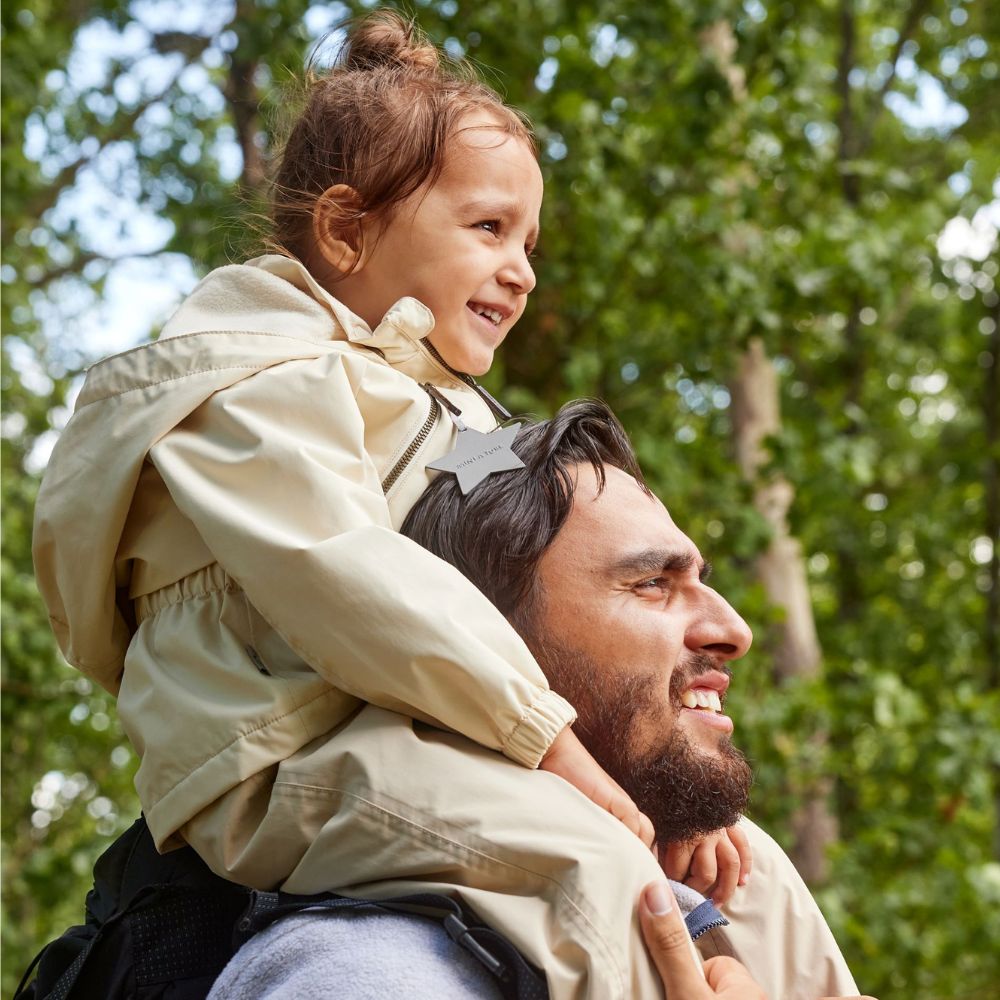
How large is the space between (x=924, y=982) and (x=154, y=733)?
8.06 metres

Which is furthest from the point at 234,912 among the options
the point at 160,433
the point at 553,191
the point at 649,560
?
the point at 553,191

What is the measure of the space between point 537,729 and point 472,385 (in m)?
0.79

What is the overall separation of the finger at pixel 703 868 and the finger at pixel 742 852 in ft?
0.27

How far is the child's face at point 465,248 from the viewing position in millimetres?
2102

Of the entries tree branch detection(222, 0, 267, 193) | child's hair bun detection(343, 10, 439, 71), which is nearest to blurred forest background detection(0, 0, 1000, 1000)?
tree branch detection(222, 0, 267, 193)

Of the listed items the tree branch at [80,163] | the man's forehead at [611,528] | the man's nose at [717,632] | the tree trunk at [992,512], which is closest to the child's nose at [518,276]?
the man's forehead at [611,528]

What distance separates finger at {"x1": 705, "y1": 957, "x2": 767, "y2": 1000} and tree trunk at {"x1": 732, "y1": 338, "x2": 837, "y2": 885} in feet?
16.8

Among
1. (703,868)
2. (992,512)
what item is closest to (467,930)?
(703,868)

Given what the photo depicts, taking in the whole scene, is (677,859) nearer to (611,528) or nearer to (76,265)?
(611,528)

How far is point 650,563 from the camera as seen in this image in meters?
1.96

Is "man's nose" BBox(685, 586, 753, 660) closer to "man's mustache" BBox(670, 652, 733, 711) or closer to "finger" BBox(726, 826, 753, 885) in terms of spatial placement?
"man's mustache" BBox(670, 652, 733, 711)

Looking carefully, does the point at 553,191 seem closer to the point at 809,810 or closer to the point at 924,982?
the point at 809,810

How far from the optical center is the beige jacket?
151 cm

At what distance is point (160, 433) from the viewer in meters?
1.75
